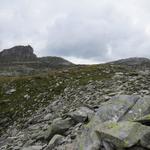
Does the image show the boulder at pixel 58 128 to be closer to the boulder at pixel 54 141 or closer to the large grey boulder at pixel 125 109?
the boulder at pixel 54 141

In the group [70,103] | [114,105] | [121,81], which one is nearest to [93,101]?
[70,103]

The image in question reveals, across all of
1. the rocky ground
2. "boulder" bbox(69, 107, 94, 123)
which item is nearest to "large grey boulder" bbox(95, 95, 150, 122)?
the rocky ground

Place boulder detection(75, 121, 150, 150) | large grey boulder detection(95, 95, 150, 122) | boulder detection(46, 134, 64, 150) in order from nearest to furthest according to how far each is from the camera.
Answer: boulder detection(75, 121, 150, 150)
large grey boulder detection(95, 95, 150, 122)
boulder detection(46, 134, 64, 150)

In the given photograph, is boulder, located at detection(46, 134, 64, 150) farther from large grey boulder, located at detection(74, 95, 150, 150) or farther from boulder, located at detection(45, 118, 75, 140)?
large grey boulder, located at detection(74, 95, 150, 150)

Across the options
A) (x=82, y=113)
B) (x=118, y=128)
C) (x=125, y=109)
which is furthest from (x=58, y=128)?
(x=118, y=128)

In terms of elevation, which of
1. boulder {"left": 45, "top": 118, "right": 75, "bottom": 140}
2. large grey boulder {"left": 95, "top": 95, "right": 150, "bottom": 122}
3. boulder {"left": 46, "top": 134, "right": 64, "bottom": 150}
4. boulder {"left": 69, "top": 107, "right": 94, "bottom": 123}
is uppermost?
large grey boulder {"left": 95, "top": 95, "right": 150, "bottom": 122}

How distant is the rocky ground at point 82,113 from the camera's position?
14562mm

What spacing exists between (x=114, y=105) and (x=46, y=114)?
10.9 m

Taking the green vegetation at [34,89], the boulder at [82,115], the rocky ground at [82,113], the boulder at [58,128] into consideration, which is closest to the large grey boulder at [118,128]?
the rocky ground at [82,113]

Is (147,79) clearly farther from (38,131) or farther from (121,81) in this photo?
(38,131)

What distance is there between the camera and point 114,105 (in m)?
17.6

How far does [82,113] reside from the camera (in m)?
21.0

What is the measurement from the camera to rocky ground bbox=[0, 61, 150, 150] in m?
14.6

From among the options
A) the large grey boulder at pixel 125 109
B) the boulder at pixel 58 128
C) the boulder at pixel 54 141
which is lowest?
the boulder at pixel 54 141
